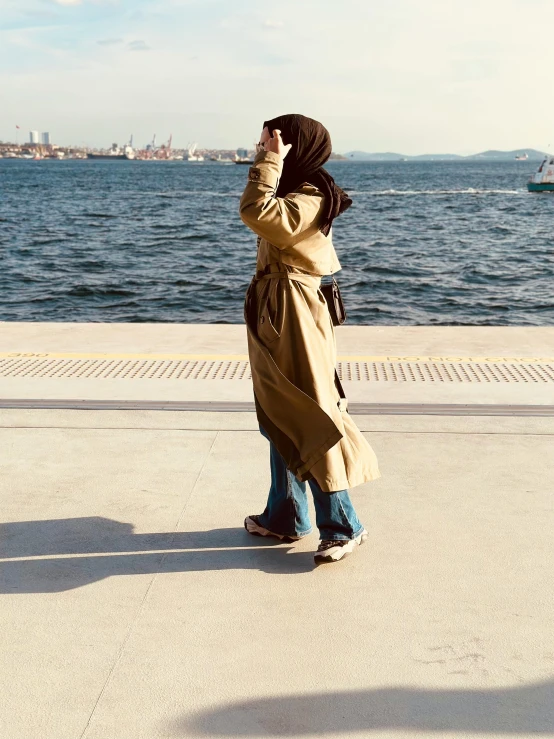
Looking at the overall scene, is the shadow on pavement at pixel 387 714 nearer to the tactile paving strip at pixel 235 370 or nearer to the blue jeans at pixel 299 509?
the blue jeans at pixel 299 509

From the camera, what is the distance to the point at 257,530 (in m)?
3.25

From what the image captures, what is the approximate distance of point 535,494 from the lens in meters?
3.55

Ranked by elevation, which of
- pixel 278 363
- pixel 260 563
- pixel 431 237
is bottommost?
pixel 431 237

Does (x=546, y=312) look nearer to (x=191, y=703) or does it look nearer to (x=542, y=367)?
(x=542, y=367)

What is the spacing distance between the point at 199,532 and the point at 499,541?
1.10 m

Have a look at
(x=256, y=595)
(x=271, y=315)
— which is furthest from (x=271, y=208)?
(x=256, y=595)

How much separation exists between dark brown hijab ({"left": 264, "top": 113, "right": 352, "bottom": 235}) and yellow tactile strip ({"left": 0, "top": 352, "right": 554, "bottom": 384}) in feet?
7.66

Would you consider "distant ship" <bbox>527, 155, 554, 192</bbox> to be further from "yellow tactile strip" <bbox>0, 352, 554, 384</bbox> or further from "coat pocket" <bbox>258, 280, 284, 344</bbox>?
"coat pocket" <bbox>258, 280, 284, 344</bbox>

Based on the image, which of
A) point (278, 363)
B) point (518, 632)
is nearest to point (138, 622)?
point (278, 363)

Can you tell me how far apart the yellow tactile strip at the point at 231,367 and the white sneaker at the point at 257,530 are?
200 cm

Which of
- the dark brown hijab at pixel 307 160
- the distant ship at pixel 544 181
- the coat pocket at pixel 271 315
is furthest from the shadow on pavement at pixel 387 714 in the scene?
the distant ship at pixel 544 181

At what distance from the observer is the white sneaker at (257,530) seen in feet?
10.6

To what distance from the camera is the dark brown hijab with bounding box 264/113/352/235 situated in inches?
113

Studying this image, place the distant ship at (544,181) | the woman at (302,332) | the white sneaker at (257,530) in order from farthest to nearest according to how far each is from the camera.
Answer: the distant ship at (544,181) → the white sneaker at (257,530) → the woman at (302,332)
